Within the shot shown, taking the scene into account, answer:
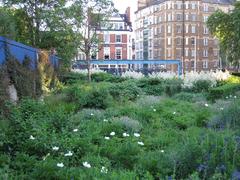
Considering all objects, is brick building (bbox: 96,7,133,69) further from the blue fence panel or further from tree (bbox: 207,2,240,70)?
the blue fence panel

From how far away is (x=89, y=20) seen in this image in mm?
32406

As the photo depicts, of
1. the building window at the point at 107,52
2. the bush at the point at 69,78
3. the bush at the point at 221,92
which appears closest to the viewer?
the bush at the point at 221,92

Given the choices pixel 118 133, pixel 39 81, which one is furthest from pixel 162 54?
pixel 118 133

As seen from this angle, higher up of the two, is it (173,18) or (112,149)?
(173,18)

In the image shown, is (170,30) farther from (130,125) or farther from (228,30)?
(130,125)

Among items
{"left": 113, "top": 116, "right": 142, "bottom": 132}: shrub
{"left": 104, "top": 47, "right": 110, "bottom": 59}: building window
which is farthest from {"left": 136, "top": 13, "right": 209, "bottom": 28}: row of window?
{"left": 113, "top": 116, "right": 142, "bottom": 132}: shrub

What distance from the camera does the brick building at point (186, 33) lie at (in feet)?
348

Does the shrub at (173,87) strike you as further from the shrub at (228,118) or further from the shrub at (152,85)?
the shrub at (228,118)

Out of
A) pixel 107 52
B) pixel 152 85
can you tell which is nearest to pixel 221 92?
pixel 152 85

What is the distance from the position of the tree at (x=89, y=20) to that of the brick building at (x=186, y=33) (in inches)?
2872

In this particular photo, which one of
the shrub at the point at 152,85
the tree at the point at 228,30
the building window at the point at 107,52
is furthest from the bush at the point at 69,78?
the building window at the point at 107,52

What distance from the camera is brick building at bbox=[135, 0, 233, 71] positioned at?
10619 centimetres

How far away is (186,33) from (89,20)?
7794cm

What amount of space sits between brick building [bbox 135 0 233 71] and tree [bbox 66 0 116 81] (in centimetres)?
7295
